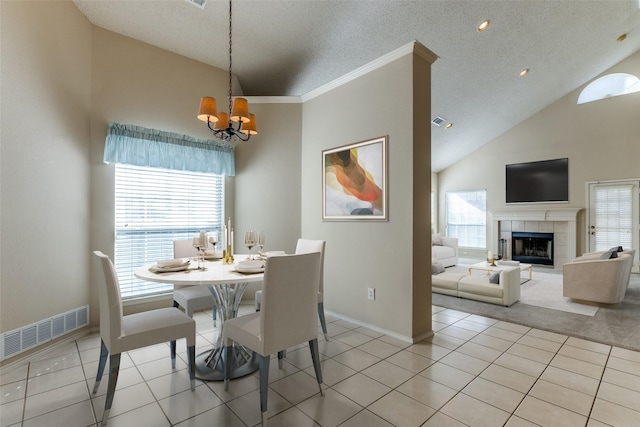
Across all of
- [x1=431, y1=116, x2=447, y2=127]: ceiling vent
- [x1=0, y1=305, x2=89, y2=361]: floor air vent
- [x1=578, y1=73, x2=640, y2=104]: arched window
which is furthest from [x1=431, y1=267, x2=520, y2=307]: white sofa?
[x1=578, y1=73, x2=640, y2=104]: arched window

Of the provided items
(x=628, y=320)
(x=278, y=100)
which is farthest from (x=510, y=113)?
(x=278, y=100)

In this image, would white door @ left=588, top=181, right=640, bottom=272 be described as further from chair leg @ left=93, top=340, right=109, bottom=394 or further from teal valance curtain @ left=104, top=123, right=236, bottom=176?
A: chair leg @ left=93, top=340, right=109, bottom=394

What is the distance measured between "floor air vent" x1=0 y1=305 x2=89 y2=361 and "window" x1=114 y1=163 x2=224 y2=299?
17.9 inches

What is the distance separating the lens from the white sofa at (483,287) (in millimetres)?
3851

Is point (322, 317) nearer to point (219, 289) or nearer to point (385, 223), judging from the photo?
point (219, 289)

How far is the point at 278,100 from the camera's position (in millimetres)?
4012

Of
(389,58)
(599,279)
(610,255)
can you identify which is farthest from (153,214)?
(610,255)

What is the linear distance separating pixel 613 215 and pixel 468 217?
9.56ft

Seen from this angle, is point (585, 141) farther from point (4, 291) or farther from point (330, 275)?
point (4, 291)

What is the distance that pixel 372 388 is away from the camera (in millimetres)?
2027

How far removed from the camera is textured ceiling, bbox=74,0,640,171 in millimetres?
3105

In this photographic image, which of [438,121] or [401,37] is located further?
[438,121]

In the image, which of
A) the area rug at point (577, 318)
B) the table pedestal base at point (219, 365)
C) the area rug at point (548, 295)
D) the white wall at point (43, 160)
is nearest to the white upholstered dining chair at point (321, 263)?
the table pedestal base at point (219, 365)

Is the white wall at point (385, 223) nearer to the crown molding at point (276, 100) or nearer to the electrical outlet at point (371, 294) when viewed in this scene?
the electrical outlet at point (371, 294)
